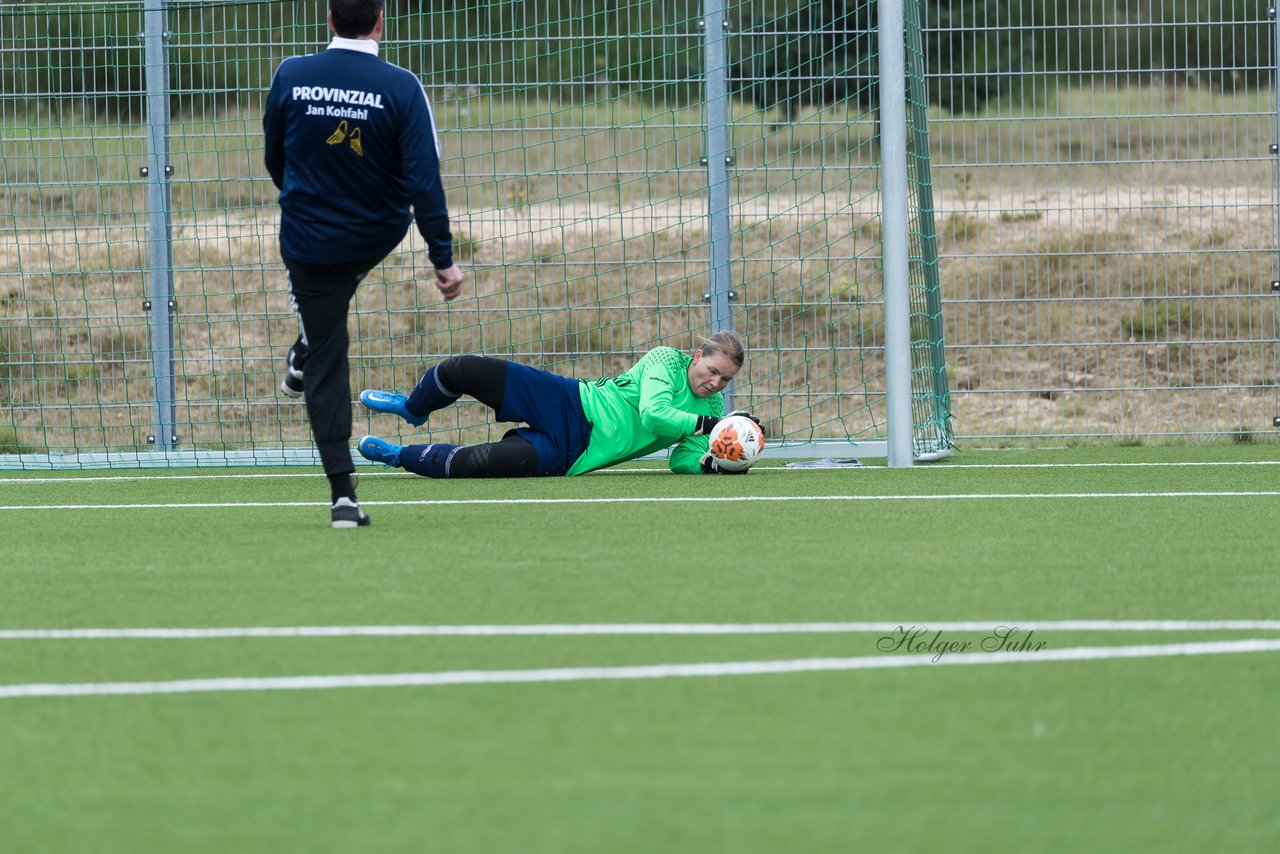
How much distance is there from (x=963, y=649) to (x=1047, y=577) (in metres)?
1.09

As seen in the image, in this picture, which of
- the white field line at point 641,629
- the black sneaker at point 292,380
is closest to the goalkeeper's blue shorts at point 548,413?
the black sneaker at point 292,380

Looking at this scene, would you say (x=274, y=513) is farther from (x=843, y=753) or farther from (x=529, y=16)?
(x=529, y=16)

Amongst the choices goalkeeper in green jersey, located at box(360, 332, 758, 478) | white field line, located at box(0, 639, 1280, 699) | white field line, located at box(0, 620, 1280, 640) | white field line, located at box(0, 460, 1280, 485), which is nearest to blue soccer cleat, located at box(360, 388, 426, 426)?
goalkeeper in green jersey, located at box(360, 332, 758, 478)

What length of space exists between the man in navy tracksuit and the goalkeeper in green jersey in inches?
78.2

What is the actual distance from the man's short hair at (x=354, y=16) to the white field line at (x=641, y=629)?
8.71ft

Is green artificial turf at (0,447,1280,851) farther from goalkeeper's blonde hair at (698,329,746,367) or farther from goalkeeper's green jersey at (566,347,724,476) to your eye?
goalkeeper's blonde hair at (698,329,746,367)

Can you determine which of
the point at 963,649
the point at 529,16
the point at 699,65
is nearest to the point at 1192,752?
the point at 963,649

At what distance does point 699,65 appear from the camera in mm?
10148

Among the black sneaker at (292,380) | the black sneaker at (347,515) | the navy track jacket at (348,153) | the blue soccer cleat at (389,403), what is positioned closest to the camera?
the navy track jacket at (348,153)

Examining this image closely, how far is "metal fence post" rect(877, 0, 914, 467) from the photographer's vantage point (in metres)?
8.28

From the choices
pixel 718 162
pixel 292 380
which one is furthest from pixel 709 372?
pixel 292 380

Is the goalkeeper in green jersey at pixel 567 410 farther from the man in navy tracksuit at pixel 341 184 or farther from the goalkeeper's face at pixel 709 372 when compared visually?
the man in navy tracksuit at pixel 341 184

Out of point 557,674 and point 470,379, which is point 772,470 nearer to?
point 470,379

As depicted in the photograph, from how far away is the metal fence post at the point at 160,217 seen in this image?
33.6 ft
